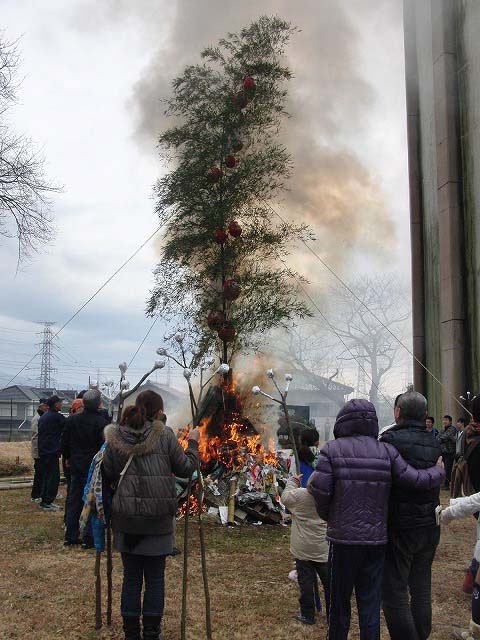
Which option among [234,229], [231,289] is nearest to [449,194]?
[234,229]

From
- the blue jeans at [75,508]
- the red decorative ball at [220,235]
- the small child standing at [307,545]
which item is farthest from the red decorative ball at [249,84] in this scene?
the small child standing at [307,545]

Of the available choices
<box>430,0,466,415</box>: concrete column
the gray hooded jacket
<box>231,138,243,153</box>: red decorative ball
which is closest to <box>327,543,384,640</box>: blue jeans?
the gray hooded jacket

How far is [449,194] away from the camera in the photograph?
1628cm

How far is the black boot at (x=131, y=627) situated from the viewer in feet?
12.9

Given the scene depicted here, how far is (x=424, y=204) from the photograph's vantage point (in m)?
18.7

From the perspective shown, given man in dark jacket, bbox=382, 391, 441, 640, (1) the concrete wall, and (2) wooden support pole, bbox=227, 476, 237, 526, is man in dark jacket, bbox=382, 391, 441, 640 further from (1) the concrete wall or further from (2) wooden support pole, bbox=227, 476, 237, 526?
(1) the concrete wall

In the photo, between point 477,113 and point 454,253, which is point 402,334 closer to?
point 454,253

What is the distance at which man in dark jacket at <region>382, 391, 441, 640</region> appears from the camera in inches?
140

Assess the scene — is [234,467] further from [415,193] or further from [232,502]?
[415,193]

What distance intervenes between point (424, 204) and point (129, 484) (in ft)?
54.7

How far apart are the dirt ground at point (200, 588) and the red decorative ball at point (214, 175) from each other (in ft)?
19.3

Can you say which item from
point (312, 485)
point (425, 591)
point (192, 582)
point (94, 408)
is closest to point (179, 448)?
point (312, 485)

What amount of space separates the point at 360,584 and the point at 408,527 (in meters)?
0.43

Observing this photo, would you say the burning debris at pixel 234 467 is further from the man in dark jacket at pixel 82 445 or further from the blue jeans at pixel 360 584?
the blue jeans at pixel 360 584
